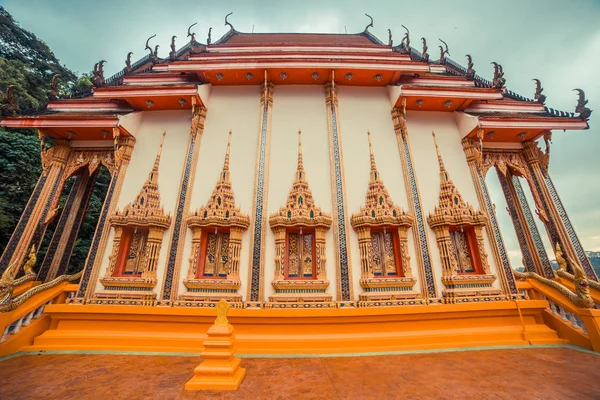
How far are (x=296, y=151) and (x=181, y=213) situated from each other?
3.80 meters

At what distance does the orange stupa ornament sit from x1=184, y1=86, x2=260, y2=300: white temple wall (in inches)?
104

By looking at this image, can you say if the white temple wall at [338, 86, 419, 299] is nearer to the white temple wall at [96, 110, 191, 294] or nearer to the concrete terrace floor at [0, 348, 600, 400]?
the concrete terrace floor at [0, 348, 600, 400]

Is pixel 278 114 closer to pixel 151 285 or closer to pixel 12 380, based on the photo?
pixel 151 285

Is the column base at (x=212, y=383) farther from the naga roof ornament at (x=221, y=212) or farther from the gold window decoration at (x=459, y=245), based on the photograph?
the gold window decoration at (x=459, y=245)

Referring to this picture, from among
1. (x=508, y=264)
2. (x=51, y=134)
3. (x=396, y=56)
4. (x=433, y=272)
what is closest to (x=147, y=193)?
(x=51, y=134)

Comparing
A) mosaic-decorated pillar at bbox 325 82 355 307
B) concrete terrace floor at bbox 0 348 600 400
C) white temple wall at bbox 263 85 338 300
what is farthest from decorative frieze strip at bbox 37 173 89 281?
mosaic-decorated pillar at bbox 325 82 355 307

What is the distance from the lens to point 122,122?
7625 millimetres

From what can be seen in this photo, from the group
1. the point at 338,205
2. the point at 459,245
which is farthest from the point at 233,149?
the point at 459,245

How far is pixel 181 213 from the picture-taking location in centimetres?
695

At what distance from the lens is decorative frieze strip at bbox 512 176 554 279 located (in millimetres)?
7855

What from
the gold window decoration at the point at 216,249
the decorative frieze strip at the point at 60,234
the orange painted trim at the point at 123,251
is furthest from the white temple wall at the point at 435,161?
the decorative frieze strip at the point at 60,234

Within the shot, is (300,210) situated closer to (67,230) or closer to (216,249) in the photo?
(216,249)

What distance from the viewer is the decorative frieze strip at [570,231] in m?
7.08

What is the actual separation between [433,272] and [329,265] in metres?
2.71
